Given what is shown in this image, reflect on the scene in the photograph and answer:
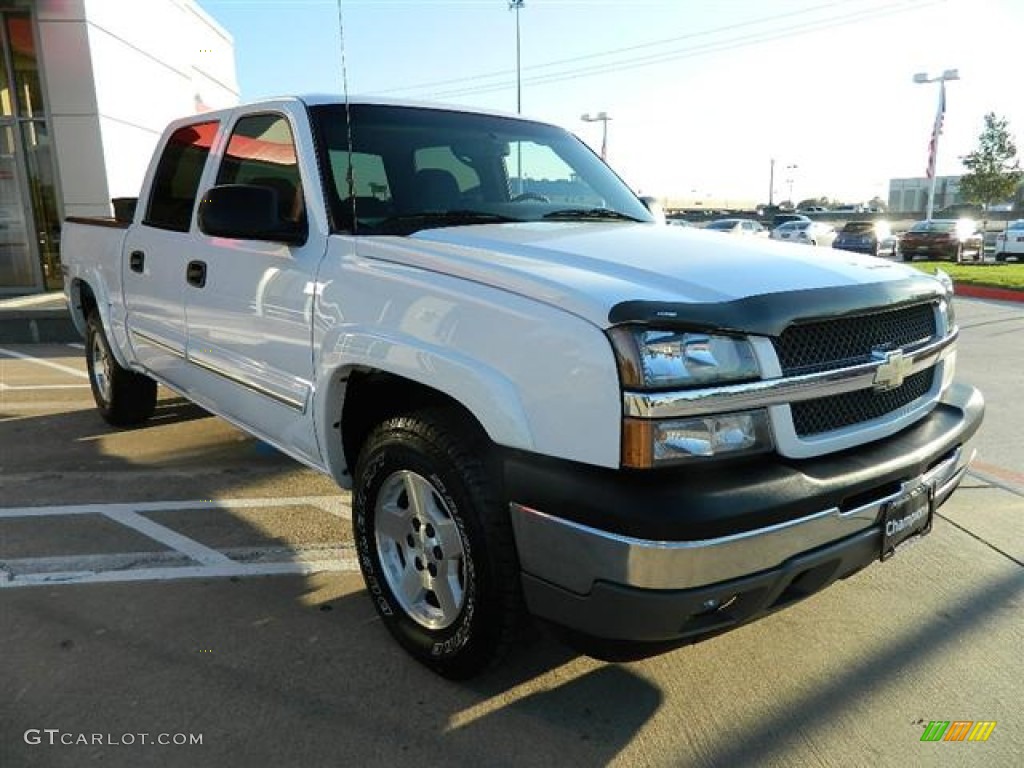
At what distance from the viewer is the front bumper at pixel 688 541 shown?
6.42 ft

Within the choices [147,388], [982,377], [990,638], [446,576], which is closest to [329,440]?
[446,576]

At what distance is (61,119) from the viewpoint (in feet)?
39.9

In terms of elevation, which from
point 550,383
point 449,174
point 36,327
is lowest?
point 36,327

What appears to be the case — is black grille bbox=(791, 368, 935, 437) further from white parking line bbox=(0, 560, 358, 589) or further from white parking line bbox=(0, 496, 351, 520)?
white parking line bbox=(0, 496, 351, 520)

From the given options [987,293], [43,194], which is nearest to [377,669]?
[43,194]

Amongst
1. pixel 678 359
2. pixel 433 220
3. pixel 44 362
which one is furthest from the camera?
pixel 44 362

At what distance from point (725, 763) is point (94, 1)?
45.3 ft

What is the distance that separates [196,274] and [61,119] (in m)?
10.4

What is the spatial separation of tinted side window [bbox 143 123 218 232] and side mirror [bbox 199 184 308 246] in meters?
1.19

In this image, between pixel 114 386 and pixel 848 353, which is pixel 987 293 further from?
pixel 114 386

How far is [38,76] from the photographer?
12.2 meters

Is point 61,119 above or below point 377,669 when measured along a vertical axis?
above

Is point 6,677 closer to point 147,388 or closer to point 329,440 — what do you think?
point 329,440

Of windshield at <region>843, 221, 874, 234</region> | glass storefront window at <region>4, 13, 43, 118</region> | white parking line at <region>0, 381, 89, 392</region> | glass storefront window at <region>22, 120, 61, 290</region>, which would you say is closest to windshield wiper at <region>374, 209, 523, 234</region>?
white parking line at <region>0, 381, 89, 392</region>
